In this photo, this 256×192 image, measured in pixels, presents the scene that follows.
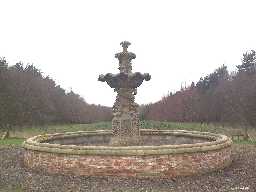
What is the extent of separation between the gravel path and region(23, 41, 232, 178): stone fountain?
31 cm

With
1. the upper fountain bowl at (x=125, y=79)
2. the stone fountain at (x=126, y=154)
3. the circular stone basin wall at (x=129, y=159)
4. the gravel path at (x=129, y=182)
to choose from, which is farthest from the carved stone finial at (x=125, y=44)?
the gravel path at (x=129, y=182)

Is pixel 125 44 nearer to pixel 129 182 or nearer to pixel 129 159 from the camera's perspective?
pixel 129 159

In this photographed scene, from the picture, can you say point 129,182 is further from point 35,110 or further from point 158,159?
point 35,110

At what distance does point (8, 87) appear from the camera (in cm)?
3600

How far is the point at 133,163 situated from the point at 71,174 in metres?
2.07

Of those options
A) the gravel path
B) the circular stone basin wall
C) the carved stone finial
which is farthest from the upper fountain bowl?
the gravel path

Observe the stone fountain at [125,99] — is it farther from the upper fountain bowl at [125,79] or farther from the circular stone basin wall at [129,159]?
the circular stone basin wall at [129,159]

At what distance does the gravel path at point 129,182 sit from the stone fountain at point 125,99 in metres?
3.54

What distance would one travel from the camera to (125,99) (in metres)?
16.9

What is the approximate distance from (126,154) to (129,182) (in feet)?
2.90

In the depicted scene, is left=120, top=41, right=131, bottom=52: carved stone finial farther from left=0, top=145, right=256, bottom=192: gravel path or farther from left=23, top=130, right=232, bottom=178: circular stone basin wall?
left=0, top=145, right=256, bottom=192: gravel path

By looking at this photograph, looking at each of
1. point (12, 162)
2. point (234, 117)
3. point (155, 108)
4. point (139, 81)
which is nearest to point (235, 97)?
point (234, 117)

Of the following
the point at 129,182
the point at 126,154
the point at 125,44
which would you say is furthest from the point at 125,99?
the point at 129,182

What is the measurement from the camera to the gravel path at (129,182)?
1203cm
